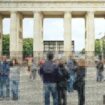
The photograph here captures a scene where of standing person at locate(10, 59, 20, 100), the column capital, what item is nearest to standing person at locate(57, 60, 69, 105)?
standing person at locate(10, 59, 20, 100)

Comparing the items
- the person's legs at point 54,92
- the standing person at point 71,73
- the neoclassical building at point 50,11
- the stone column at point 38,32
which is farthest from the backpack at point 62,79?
the stone column at point 38,32

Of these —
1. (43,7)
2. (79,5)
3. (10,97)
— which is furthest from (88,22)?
(10,97)

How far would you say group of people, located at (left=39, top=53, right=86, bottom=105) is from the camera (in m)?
Result: 17.7

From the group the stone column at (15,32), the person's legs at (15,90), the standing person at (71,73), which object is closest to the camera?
the standing person at (71,73)

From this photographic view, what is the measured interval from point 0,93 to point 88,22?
6271 cm

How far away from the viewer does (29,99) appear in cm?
1966

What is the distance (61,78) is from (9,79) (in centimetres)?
350

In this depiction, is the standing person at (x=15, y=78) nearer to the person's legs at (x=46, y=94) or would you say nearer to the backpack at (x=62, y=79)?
the backpack at (x=62, y=79)

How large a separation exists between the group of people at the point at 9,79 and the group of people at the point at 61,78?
92.1 inches

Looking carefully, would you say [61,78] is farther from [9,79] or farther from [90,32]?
[90,32]

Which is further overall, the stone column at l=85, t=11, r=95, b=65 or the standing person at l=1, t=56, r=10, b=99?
the stone column at l=85, t=11, r=95, b=65

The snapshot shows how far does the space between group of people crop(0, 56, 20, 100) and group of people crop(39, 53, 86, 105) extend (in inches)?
92.1

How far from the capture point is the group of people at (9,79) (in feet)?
67.7

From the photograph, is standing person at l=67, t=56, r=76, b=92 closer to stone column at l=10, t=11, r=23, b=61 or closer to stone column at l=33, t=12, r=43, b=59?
stone column at l=10, t=11, r=23, b=61
